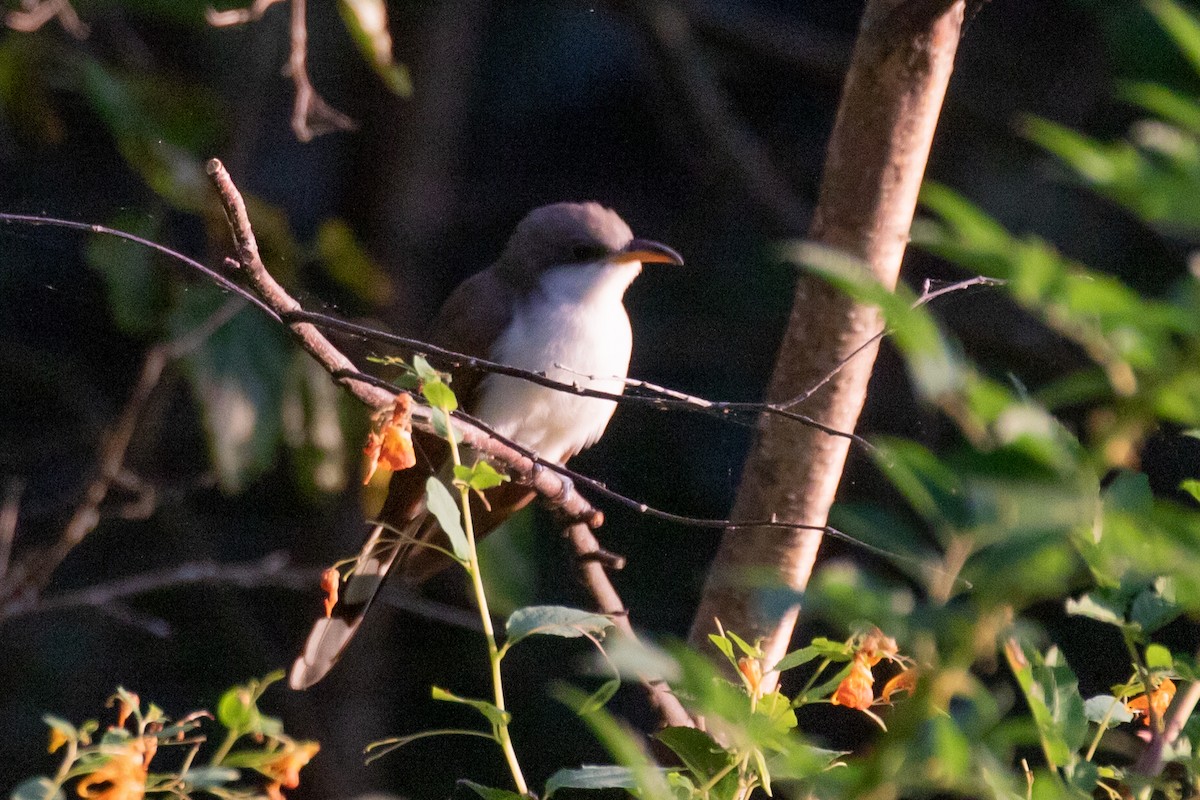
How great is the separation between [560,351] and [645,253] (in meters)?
0.39

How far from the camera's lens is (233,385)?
3.66 meters

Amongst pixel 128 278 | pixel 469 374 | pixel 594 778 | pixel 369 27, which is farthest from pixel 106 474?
pixel 594 778

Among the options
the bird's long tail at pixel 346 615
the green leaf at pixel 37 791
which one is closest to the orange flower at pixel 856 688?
the green leaf at pixel 37 791

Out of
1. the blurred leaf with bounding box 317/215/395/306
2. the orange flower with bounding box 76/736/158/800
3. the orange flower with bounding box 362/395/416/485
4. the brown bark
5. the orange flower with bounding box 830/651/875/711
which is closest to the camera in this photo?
the orange flower with bounding box 76/736/158/800

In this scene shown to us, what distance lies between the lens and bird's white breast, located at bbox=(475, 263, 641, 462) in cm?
355

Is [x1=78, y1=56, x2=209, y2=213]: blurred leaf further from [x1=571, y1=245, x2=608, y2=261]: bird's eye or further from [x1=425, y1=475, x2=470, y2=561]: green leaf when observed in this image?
[x1=425, y1=475, x2=470, y2=561]: green leaf

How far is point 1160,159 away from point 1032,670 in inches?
19.7

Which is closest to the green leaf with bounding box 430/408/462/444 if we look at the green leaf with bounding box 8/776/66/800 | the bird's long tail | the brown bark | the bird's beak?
the green leaf with bounding box 8/776/66/800

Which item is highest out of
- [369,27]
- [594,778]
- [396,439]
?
[369,27]

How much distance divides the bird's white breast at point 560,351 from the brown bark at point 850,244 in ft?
3.99

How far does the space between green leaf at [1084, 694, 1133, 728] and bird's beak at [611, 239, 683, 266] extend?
2.34 m

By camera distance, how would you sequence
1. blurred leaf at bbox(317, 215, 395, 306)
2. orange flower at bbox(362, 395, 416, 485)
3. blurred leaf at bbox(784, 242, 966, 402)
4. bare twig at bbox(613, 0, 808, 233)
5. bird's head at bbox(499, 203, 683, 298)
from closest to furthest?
blurred leaf at bbox(784, 242, 966, 402) < orange flower at bbox(362, 395, 416, 485) < bird's head at bbox(499, 203, 683, 298) < blurred leaf at bbox(317, 215, 395, 306) < bare twig at bbox(613, 0, 808, 233)

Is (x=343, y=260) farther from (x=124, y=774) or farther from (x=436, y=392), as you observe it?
(x=124, y=774)

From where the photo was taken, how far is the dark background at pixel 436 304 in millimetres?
5223
